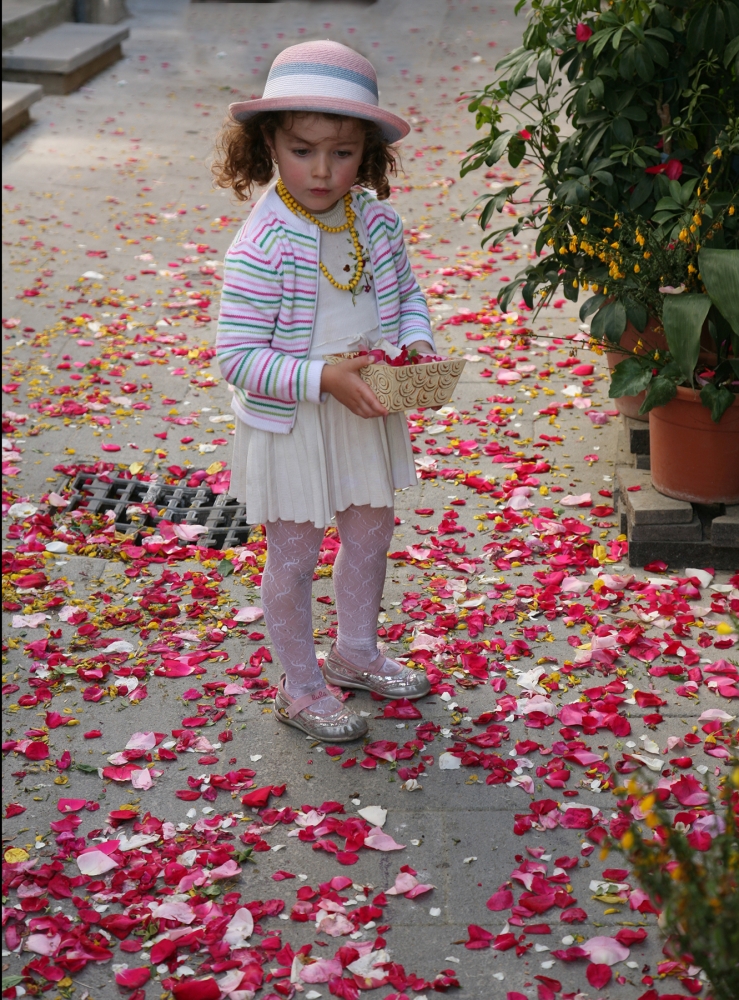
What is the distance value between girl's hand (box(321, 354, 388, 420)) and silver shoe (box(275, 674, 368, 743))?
80 cm

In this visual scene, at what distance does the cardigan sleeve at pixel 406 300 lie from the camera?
2494mm

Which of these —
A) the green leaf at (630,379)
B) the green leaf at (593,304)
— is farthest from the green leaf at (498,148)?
the green leaf at (630,379)

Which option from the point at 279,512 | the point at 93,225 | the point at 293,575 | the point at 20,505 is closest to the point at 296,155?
the point at 279,512

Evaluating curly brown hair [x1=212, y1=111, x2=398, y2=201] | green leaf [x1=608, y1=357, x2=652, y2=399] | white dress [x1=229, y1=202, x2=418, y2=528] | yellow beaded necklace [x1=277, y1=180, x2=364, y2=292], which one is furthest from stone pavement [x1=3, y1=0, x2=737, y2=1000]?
curly brown hair [x1=212, y1=111, x2=398, y2=201]

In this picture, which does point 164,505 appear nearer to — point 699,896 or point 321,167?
point 321,167

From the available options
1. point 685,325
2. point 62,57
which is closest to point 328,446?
point 685,325

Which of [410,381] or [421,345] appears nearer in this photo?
[410,381]

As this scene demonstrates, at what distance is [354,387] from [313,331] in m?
0.21

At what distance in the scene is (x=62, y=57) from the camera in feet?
33.3

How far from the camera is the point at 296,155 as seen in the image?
2.29 meters

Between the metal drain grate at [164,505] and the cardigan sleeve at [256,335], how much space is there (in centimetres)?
143

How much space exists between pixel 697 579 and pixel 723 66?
1.45m

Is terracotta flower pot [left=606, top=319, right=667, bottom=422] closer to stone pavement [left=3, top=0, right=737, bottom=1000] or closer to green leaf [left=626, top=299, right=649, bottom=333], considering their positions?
stone pavement [left=3, top=0, right=737, bottom=1000]

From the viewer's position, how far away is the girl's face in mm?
2266
